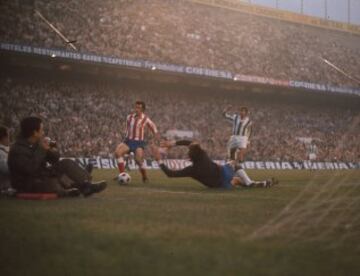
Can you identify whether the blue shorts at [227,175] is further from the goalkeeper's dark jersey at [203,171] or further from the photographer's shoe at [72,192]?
the photographer's shoe at [72,192]

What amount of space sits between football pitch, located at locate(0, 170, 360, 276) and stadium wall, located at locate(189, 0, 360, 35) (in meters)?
33.7

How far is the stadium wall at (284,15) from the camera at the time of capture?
3904cm

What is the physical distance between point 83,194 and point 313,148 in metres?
28.2

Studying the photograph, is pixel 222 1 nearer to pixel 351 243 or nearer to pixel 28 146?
pixel 28 146

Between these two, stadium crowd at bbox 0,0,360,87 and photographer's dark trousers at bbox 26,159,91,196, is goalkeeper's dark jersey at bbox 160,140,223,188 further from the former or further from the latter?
stadium crowd at bbox 0,0,360,87

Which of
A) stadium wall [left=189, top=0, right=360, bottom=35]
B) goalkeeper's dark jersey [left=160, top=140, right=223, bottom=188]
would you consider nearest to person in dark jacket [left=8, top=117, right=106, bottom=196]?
goalkeeper's dark jersey [left=160, top=140, right=223, bottom=188]

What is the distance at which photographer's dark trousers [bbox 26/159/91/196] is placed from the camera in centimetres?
725

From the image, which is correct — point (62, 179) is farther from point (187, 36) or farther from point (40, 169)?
point (187, 36)

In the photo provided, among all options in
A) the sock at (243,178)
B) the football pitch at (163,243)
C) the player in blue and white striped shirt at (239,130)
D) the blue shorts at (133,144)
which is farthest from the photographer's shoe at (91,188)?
the player in blue and white striped shirt at (239,130)

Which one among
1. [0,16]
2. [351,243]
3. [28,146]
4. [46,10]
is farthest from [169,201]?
[46,10]

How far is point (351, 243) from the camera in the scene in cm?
399

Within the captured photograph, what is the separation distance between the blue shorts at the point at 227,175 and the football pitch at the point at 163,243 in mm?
3665

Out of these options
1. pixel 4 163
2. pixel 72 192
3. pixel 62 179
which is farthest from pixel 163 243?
pixel 4 163

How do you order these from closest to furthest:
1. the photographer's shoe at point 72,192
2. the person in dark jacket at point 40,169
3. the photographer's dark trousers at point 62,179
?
the person in dark jacket at point 40,169, the photographer's dark trousers at point 62,179, the photographer's shoe at point 72,192
